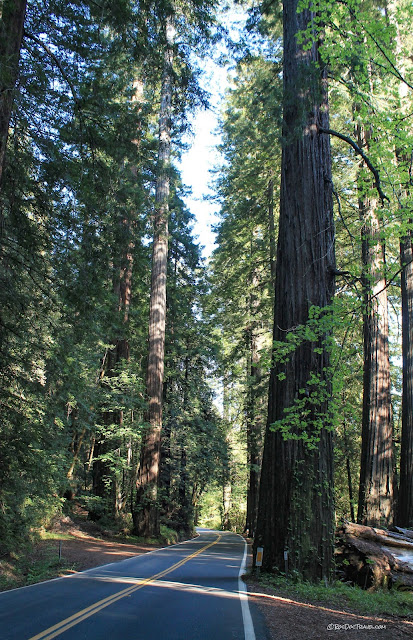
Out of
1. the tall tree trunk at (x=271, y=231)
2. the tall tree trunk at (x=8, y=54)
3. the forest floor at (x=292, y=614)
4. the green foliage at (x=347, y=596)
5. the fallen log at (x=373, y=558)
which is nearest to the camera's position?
the forest floor at (x=292, y=614)

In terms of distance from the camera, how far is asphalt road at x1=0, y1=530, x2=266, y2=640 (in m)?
5.23

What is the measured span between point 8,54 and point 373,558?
10.3 m

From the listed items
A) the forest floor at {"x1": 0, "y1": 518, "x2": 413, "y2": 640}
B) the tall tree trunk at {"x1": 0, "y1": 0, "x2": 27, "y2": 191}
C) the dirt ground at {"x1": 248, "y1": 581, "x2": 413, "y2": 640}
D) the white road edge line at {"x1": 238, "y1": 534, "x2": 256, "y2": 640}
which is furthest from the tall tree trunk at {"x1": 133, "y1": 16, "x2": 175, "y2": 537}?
the dirt ground at {"x1": 248, "y1": 581, "x2": 413, "y2": 640}

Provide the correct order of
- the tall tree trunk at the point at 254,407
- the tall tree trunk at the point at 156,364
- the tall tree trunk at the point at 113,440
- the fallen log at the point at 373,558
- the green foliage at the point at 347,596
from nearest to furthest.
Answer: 1. the green foliage at the point at 347,596
2. the fallen log at the point at 373,558
3. the tall tree trunk at the point at 156,364
4. the tall tree trunk at the point at 113,440
5. the tall tree trunk at the point at 254,407

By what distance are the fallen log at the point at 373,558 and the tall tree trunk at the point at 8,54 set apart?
8994 mm

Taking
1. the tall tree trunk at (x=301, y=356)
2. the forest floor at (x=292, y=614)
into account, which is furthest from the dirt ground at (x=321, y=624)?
the tall tree trunk at (x=301, y=356)

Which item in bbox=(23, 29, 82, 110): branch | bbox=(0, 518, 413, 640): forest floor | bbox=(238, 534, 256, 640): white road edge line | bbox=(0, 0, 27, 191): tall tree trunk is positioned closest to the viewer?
bbox=(238, 534, 256, 640): white road edge line

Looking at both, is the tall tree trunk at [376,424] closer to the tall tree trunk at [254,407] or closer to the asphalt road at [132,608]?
the asphalt road at [132,608]

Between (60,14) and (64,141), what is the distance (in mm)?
2030

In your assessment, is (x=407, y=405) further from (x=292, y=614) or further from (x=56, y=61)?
(x=56, y=61)

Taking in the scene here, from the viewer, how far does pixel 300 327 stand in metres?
7.29

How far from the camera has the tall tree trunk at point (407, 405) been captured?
12.9 meters

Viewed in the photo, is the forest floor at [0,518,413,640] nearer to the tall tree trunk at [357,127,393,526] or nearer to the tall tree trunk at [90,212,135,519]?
the tall tree trunk at [357,127,393,526]

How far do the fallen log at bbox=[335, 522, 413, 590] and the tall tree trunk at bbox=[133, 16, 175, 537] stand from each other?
10199 mm
